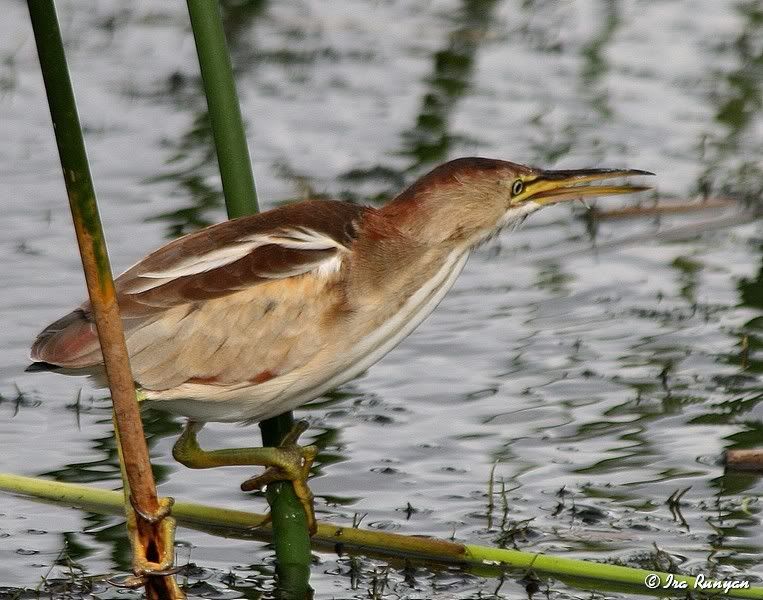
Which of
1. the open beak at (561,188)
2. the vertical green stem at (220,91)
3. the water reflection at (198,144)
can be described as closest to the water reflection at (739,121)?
the water reflection at (198,144)

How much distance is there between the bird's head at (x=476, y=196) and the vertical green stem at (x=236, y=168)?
394 millimetres

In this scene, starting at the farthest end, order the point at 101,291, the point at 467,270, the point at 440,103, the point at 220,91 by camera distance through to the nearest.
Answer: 1. the point at 440,103
2. the point at 467,270
3. the point at 220,91
4. the point at 101,291

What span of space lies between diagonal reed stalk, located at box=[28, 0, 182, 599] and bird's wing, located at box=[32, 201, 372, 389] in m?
0.48

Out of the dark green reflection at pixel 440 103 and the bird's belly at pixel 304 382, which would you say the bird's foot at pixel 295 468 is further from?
the dark green reflection at pixel 440 103

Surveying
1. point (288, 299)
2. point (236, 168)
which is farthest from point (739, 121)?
point (236, 168)

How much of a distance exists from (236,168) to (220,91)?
0.18 meters

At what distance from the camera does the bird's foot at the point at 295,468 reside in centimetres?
383

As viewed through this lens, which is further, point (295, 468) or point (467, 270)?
point (467, 270)

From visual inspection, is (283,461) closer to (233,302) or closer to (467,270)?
(233,302)

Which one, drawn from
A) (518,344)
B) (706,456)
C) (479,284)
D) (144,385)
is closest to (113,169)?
(479,284)

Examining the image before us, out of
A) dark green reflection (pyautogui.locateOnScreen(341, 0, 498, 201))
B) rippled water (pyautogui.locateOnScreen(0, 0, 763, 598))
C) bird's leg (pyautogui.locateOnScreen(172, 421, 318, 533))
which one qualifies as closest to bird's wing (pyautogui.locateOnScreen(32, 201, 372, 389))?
bird's leg (pyautogui.locateOnScreen(172, 421, 318, 533))

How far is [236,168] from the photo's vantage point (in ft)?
11.8

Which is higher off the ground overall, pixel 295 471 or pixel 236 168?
pixel 236 168

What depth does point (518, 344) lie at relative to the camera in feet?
19.8
